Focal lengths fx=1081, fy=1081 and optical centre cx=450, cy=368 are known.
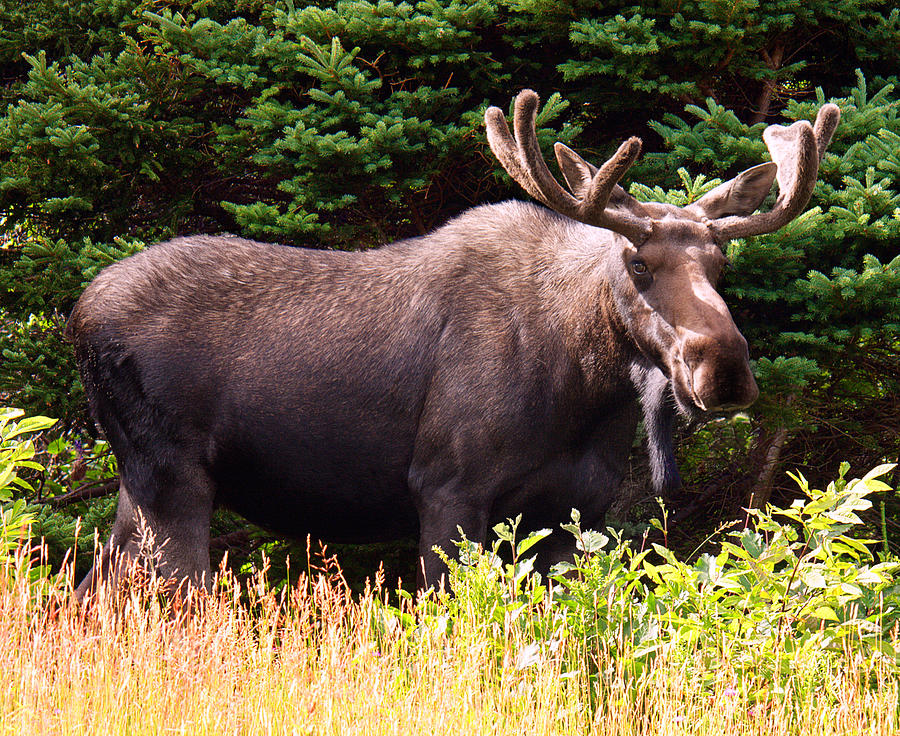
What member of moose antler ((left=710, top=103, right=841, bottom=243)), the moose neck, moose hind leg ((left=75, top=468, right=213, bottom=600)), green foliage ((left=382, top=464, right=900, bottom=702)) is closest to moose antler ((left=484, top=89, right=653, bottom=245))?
the moose neck

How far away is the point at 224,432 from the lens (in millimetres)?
4793

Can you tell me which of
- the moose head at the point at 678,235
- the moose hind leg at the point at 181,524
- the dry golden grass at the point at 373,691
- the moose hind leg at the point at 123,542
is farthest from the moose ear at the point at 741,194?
the moose hind leg at the point at 123,542

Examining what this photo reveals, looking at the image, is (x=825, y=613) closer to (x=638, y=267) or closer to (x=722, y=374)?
(x=722, y=374)

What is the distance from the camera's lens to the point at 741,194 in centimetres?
489

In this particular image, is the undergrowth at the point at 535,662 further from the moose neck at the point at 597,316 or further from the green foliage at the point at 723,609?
the moose neck at the point at 597,316

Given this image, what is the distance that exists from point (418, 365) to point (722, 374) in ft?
4.55

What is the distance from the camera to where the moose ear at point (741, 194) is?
4836 millimetres

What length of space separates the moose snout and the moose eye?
0.47m

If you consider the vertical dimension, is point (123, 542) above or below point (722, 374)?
below

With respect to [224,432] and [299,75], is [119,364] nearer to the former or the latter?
[224,432]

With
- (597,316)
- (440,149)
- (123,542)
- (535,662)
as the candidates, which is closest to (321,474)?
(123,542)

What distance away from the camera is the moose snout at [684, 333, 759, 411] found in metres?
4.01

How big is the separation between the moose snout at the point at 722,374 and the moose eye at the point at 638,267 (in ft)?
1.53

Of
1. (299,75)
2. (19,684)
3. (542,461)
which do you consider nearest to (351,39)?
(299,75)
